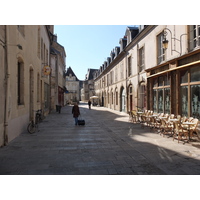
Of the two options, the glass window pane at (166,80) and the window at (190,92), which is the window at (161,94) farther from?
the window at (190,92)

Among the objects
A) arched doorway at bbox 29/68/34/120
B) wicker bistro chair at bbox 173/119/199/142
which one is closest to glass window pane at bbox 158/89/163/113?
wicker bistro chair at bbox 173/119/199/142

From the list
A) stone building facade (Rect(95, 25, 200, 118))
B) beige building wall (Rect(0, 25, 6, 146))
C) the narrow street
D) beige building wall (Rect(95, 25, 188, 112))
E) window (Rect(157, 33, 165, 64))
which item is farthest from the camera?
window (Rect(157, 33, 165, 64))

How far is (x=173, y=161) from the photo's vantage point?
4.83 m

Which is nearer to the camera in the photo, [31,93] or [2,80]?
[2,80]

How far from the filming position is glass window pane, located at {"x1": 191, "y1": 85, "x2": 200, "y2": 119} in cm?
848

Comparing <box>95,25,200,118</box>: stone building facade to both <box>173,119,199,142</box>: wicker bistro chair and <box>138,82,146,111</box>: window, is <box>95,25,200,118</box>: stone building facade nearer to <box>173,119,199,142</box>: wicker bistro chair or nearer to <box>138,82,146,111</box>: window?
<box>138,82,146,111</box>: window

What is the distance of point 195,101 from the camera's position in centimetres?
869

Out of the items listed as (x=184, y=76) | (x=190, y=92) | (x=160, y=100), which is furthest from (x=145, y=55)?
(x=190, y=92)

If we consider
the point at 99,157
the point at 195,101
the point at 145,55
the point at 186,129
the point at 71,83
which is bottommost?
the point at 99,157

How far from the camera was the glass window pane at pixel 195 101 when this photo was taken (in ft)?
27.8

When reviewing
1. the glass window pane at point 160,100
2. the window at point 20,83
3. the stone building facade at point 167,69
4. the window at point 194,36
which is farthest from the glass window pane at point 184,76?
the window at point 20,83

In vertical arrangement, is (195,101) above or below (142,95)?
below

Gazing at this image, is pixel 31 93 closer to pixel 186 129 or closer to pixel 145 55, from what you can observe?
pixel 186 129

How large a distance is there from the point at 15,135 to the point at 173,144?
20.7 feet
